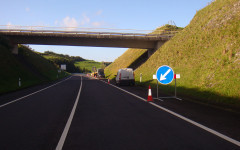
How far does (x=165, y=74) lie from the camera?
1243 cm

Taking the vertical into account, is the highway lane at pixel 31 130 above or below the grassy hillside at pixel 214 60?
below

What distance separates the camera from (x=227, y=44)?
709 inches

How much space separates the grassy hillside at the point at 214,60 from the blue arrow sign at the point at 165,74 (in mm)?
2149

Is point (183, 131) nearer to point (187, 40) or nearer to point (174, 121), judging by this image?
Answer: point (174, 121)

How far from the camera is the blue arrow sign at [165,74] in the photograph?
12.4 meters

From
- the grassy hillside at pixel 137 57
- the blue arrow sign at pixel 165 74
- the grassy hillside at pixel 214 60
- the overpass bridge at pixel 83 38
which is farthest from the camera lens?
the grassy hillside at pixel 137 57

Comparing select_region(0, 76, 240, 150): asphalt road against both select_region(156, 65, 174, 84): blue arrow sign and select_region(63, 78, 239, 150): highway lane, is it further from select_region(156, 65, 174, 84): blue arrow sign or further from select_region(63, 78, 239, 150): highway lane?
select_region(156, 65, 174, 84): blue arrow sign

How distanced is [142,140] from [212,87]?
1015 cm

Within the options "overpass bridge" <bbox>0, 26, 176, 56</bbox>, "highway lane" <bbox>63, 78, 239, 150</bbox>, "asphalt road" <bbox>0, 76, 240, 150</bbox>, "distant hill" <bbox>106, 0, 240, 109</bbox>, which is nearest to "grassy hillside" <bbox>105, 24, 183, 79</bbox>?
"overpass bridge" <bbox>0, 26, 176, 56</bbox>

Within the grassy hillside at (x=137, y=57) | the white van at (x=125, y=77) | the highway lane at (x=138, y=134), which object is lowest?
the highway lane at (x=138, y=134)

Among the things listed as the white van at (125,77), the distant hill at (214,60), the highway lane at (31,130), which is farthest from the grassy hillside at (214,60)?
the highway lane at (31,130)

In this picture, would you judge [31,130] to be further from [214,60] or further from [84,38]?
[84,38]

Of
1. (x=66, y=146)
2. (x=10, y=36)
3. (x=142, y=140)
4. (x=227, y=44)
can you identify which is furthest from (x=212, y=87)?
(x=10, y=36)

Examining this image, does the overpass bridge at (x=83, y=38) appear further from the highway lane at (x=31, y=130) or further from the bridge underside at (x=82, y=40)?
the highway lane at (x=31, y=130)
